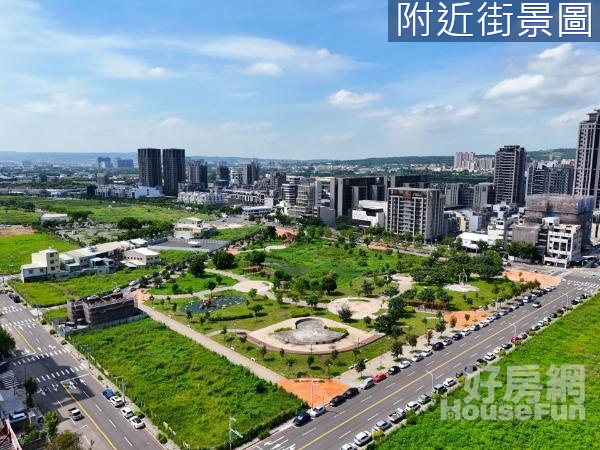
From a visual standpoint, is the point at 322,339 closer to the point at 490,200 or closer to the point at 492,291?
the point at 492,291

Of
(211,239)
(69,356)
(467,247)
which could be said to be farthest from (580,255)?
(69,356)

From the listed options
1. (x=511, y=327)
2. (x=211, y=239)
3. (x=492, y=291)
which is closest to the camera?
(x=511, y=327)

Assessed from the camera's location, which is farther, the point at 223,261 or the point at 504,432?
the point at 223,261

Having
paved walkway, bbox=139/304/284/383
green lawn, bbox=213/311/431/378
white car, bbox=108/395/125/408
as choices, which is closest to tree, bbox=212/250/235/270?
paved walkway, bbox=139/304/284/383

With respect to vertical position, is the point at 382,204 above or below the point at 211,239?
above

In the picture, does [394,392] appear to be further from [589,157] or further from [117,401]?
[589,157]

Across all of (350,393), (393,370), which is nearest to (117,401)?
(350,393)
